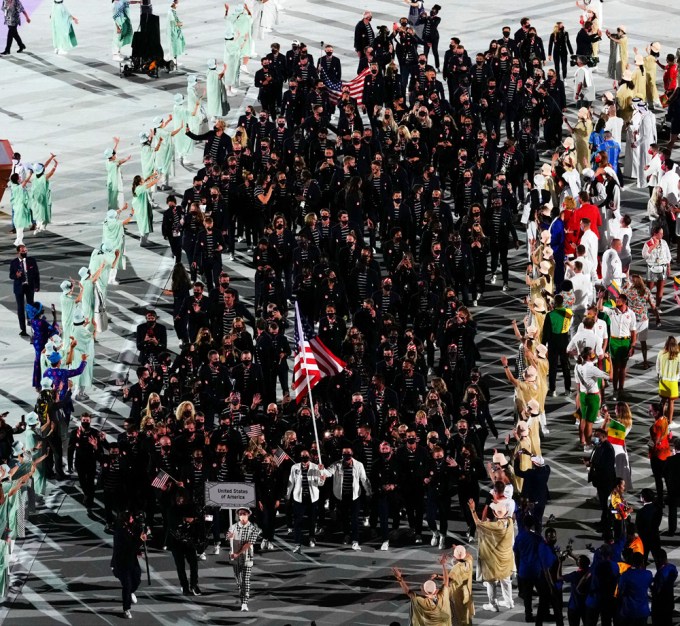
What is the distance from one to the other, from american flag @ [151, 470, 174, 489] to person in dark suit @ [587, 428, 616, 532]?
554 cm

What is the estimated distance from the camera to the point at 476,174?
34.0m

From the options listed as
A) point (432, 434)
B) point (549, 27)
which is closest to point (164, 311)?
point (432, 434)

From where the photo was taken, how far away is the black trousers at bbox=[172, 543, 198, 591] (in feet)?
80.6

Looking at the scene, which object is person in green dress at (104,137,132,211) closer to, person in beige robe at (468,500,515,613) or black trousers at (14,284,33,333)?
black trousers at (14,284,33,333)

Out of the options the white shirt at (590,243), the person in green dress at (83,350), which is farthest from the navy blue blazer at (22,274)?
the white shirt at (590,243)

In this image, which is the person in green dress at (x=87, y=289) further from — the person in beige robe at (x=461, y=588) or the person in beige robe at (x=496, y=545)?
the person in beige robe at (x=461, y=588)

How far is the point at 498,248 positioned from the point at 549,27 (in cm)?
1832

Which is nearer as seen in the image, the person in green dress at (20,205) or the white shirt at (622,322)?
the white shirt at (622,322)

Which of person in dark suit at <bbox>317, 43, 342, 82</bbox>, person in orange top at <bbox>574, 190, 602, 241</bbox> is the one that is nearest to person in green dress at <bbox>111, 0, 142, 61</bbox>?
person in dark suit at <bbox>317, 43, 342, 82</bbox>

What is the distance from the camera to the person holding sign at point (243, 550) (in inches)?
955

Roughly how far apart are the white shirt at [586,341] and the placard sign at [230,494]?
611 centimetres

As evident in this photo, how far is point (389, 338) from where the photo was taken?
28406 mm

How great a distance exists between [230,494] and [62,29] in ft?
85.2

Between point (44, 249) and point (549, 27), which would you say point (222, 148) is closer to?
point (44, 249)
